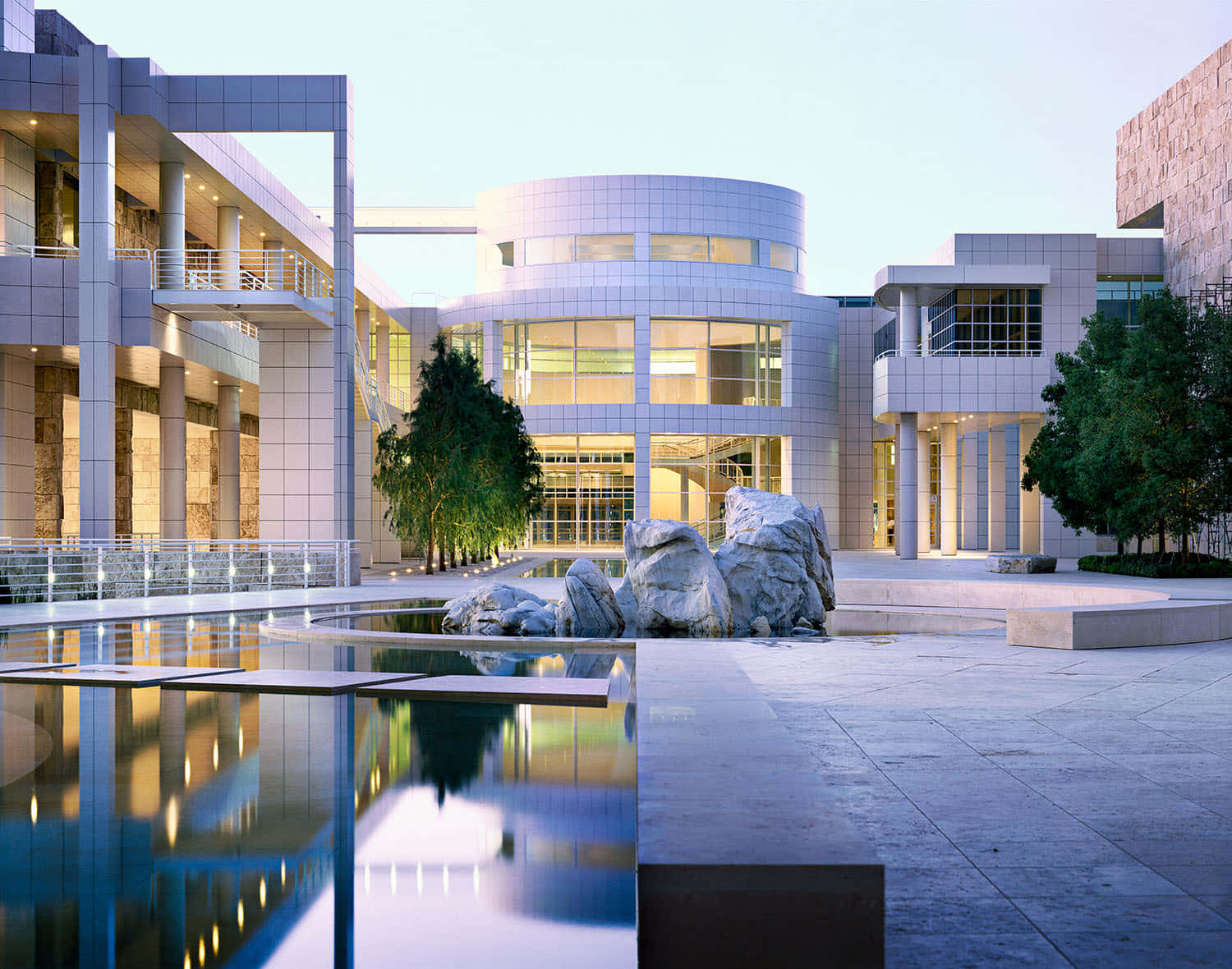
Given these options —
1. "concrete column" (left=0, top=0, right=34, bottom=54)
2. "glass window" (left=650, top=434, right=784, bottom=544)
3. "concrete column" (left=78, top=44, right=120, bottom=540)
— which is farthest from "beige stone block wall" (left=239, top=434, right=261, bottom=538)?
"concrete column" (left=78, top=44, right=120, bottom=540)

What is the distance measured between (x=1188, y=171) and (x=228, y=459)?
37.2 m

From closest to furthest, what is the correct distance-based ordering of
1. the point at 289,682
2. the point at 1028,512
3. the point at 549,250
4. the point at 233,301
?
the point at 289,682 → the point at 233,301 → the point at 1028,512 → the point at 549,250

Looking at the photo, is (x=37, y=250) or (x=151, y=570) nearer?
(x=151, y=570)

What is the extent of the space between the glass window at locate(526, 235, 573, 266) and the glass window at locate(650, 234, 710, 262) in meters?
4.16

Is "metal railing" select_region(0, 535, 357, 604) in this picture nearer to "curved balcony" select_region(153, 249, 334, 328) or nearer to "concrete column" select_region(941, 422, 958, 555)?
"curved balcony" select_region(153, 249, 334, 328)

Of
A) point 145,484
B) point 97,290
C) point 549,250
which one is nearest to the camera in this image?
point 97,290

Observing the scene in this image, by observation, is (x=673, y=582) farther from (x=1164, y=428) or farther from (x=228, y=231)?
(x=228, y=231)

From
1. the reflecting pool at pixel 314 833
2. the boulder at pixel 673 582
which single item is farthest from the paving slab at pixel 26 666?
the boulder at pixel 673 582

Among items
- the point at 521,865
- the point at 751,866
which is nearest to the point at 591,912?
the point at 521,865

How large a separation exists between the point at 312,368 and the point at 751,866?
30951 mm

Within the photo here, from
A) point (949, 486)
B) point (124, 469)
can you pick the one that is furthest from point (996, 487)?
point (124, 469)

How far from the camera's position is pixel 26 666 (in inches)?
502

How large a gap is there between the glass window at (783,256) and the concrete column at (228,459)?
28121 mm

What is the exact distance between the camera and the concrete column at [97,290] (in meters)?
29.7
